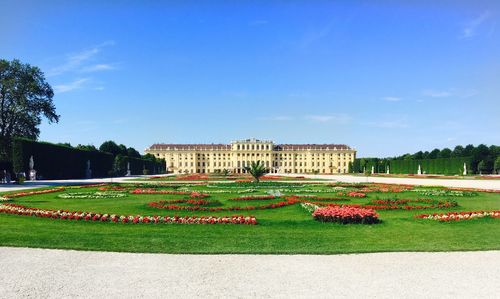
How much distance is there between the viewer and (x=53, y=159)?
34562 millimetres

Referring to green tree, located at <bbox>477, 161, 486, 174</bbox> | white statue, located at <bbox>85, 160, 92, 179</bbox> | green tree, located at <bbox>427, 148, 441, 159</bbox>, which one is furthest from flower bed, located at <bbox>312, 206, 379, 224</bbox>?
green tree, located at <bbox>427, 148, 441, 159</bbox>

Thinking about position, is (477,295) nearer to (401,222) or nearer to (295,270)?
(295,270)

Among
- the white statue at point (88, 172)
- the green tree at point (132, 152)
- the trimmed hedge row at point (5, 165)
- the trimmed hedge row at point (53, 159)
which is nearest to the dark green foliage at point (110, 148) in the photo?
the green tree at point (132, 152)

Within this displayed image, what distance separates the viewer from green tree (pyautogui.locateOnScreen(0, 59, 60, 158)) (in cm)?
2739

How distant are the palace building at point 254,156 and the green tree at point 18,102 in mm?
94552

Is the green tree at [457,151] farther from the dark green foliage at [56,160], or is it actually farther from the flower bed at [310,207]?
the flower bed at [310,207]

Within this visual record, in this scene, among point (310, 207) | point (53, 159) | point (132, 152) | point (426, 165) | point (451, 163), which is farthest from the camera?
point (132, 152)

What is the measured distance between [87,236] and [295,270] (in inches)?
148

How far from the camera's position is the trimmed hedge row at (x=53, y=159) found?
3022 centimetres

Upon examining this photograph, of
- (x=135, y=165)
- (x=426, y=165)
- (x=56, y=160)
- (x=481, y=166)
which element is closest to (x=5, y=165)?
(x=56, y=160)

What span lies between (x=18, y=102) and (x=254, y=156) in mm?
97134

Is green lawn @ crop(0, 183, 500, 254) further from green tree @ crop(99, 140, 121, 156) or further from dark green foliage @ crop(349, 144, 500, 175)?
green tree @ crop(99, 140, 121, 156)

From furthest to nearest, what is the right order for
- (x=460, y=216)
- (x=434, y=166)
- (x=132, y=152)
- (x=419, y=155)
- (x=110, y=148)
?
(x=419, y=155) < (x=132, y=152) < (x=110, y=148) < (x=434, y=166) < (x=460, y=216)

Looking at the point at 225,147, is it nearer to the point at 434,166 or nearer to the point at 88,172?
the point at 434,166
